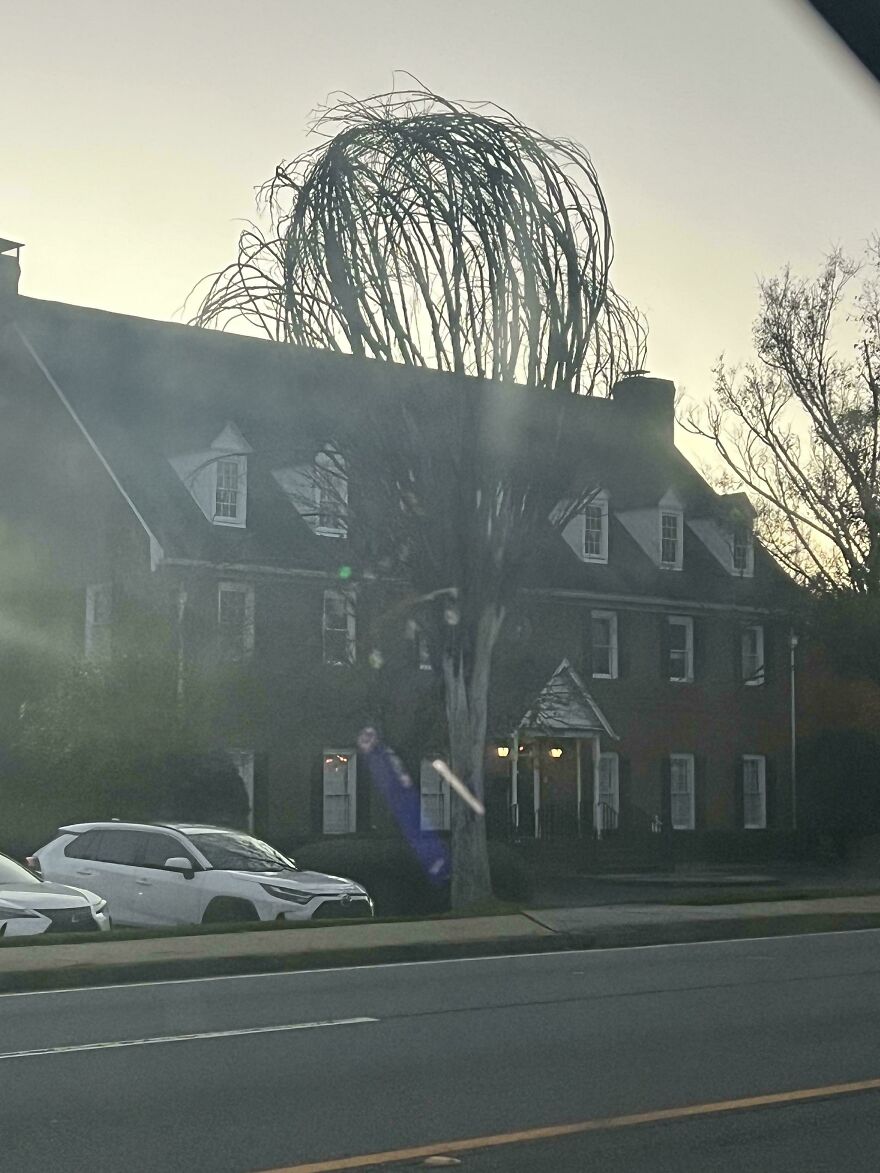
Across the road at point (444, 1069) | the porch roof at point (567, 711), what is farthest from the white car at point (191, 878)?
the porch roof at point (567, 711)

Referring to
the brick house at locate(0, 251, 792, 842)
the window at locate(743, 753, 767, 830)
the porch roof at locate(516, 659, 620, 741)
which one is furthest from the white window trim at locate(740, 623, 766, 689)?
the porch roof at locate(516, 659, 620, 741)

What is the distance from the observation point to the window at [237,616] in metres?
32.7

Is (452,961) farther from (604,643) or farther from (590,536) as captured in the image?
(590,536)

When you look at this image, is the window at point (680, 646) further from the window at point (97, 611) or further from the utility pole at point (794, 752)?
the window at point (97, 611)

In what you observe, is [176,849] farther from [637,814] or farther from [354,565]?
[637,814]

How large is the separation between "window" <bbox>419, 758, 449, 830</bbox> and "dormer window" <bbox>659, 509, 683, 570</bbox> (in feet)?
33.1

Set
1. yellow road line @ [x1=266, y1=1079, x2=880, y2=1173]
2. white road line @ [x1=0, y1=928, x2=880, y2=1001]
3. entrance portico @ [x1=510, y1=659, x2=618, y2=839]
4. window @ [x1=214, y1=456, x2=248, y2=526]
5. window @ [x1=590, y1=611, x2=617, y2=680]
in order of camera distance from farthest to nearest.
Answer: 1. window @ [x1=590, y1=611, x2=617, y2=680]
2. entrance portico @ [x1=510, y1=659, x2=618, y2=839]
3. window @ [x1=214, y1=456, x2=248, y2=526]
4. white road line @ [x1=0, y1=928, x2=880, y2=1001]
5. yellow road line @ [x1=266, y1=1079, x2=880, y2=1173]

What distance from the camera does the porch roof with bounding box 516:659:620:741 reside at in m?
35.0

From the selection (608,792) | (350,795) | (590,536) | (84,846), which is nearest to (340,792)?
(350,795)

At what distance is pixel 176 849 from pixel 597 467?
24.4 ft

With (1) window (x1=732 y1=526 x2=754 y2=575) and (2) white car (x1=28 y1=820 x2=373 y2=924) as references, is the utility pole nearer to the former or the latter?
(1) window (x1=732 y1=526 x2=754 y2=575)

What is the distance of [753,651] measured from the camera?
45438 mm

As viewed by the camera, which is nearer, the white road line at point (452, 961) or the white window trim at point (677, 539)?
the white road line at point (452, 961)

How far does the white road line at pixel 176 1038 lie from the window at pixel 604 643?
102 feet
